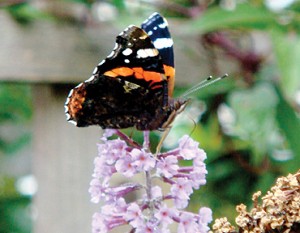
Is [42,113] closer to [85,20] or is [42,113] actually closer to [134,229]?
[85,20]

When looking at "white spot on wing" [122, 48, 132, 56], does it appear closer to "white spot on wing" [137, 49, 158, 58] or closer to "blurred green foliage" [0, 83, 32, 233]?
"white spot on wing" [137, 49, 158, 58]

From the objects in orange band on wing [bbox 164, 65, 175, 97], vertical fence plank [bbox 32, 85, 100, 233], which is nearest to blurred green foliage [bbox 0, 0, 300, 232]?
vertical fence plank [bbox 32, 85, 100, 233]

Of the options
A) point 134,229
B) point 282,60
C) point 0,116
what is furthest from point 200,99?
point 134,229

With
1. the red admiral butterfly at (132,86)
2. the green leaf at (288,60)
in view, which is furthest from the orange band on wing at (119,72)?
the green leaf at (288,60)

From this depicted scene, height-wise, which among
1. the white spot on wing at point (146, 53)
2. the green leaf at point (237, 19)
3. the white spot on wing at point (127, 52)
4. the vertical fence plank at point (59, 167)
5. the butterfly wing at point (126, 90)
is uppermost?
the green leaf at point (237, 19)

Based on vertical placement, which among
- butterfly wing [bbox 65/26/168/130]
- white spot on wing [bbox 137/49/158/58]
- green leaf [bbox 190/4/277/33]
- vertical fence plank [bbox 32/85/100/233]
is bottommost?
butterfly wing [bbox 65/26/168/130]

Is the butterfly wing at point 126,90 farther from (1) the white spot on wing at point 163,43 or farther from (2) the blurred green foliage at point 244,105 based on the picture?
(2) the blurred green foliage at point 244,105
